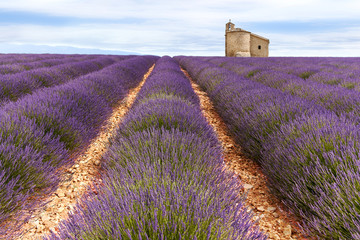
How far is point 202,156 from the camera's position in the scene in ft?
6.37

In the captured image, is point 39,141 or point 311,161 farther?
point 39,141

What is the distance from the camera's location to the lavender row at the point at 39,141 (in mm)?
1896

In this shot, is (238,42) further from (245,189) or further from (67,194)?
(67,194)

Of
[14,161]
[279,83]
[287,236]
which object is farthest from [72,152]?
[279,83]

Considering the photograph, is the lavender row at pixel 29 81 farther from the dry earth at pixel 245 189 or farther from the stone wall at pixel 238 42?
the stone wall at pixel 238 42

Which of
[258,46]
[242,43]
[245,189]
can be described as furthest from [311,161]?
[258,46]

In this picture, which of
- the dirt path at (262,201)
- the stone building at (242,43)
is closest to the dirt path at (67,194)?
the dirt path at (262,201)

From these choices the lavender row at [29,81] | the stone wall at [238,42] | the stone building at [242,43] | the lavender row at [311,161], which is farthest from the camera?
the stone building at [242,43]

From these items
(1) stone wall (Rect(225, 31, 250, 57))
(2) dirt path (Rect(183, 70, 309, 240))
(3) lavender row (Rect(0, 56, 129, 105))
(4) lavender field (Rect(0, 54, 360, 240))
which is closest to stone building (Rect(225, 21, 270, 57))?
(1) stone wall (Rect(225, 31, 250, 57))

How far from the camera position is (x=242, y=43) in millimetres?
29672

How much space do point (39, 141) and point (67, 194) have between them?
578mm

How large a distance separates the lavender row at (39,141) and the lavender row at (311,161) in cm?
207

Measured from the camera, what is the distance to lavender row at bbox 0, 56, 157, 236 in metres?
1.90

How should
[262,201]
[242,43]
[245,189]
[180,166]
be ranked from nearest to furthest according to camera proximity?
[180,166] < [262,201] < [245,189] < [242,43]
